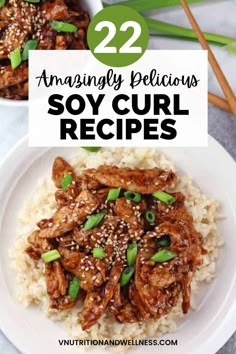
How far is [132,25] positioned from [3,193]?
21.9 inches

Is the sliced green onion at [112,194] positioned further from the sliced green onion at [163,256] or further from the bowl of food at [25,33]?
the bowl of food at [25,33]

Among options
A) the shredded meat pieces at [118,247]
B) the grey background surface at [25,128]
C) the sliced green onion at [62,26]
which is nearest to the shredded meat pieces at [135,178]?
the shredded meat pieces at [118,247]

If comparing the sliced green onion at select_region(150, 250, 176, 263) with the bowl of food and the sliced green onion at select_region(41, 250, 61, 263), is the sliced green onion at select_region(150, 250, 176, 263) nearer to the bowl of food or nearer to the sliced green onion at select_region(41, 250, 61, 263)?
the sliced green onion at select_region(41, 250, 61, 263)

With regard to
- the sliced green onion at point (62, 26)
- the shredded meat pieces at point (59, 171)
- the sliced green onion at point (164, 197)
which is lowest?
the sliced green onion at point (164, 197)

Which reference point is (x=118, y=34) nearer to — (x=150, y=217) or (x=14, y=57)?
(x=14, y=57)

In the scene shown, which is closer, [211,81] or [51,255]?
[51,255]

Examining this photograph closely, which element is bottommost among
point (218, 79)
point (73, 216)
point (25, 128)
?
point (73, 216)

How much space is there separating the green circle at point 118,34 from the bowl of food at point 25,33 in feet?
0.14

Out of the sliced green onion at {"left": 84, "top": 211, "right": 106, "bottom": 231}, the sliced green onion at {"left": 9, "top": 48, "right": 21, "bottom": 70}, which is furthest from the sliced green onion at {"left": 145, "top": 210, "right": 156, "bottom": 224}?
the sliced green onion at {"left": 9, "top": 48, "right": 21, "bottom": 70}

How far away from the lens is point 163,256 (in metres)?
1.79

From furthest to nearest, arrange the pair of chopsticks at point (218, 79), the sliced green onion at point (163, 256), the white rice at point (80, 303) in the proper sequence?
the pair of chopsticks at point (218, 79) → the white rice at point (80, 303) → the sliced green onion at point (163, 256)

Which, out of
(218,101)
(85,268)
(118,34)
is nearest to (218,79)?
(218,101)

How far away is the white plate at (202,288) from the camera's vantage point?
1918 mm

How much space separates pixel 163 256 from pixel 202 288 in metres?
0.25
